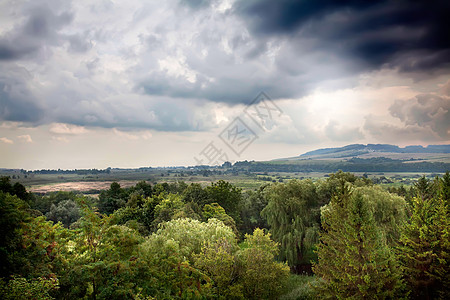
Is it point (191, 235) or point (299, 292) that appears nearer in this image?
point (191, 235)

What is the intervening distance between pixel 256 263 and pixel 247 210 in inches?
1620

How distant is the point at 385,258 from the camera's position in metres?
20.5

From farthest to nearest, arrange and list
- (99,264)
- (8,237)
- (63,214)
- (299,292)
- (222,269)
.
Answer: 1. (63,214)
2. (299,292)
3. (222,269)
4. (99,264)
5. (8,237)

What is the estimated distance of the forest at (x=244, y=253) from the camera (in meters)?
13.8

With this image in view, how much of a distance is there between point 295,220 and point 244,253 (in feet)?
59.6

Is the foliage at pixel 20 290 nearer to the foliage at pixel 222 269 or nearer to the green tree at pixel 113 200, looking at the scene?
the foliage at pixel 222 269

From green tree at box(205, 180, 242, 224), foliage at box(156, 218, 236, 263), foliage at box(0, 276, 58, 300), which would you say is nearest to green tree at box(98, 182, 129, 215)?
green tree at box(205, 180, 242, 224)

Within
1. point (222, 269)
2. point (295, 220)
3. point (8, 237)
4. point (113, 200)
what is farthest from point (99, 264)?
point (113, 200)

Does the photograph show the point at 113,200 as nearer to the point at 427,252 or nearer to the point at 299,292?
the point at 299,292

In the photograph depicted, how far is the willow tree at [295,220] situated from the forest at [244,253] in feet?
0.47

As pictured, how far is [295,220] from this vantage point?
39750 millimetres

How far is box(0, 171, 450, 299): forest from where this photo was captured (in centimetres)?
1379

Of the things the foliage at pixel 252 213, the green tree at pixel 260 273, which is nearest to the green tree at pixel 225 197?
the foliage at pixel 252 213

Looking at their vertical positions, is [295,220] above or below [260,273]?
above
